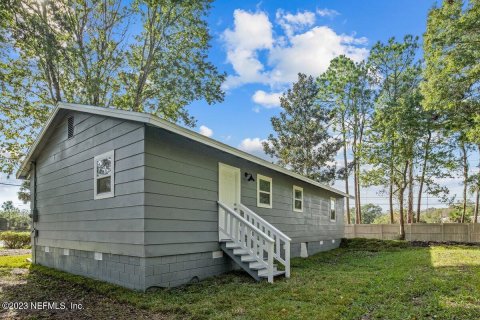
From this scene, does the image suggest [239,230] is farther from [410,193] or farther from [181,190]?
[410,193]

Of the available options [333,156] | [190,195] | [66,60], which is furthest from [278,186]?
[333,156]

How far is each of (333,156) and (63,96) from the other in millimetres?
18946

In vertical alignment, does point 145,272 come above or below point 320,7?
below

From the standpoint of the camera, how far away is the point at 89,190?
24.3ft

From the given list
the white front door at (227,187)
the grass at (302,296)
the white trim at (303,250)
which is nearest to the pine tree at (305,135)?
the white trim at (303,250)

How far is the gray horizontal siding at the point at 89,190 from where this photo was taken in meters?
6.07

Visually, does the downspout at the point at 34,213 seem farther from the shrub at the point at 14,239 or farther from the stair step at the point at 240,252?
the shrub at the point at 14,239

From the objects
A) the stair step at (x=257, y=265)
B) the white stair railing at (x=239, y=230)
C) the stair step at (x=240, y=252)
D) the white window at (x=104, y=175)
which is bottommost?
the stair step at (x=257, y=265)

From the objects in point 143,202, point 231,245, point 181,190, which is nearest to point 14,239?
point 231,245

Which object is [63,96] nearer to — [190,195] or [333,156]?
[190,195]

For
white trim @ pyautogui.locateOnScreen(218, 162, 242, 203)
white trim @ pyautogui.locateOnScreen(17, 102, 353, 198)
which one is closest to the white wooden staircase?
white trim @ pyautogui.locateOnScreen(218, 162, 242, 203)

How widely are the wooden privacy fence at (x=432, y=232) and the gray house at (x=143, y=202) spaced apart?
43.6ft

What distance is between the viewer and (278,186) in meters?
11.0

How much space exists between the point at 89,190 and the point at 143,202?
2.32 meters
